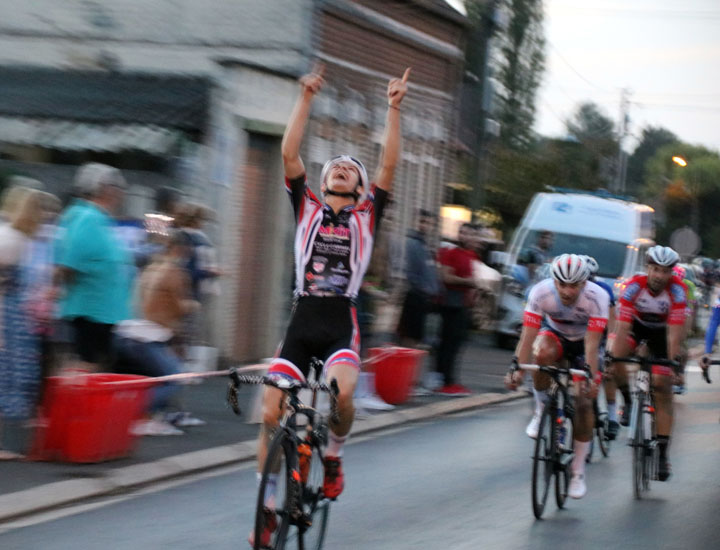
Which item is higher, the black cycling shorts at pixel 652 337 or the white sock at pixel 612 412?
the black cycling shorts at pixel 652 337

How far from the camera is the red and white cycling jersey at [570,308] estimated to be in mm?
9469

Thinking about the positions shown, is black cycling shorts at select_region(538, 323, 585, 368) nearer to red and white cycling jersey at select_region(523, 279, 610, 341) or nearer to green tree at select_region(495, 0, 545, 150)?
red and white cycling jersey at select_region(523, 279, 610, 341)

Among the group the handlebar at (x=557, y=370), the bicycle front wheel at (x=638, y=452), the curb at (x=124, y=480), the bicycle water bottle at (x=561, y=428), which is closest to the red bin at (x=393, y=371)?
the curb at (x=124, y=480)

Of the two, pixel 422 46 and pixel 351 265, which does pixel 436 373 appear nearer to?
pixel 351 265

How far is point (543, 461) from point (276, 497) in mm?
3116

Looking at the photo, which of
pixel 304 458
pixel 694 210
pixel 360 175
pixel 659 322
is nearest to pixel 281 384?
pixel 304 458

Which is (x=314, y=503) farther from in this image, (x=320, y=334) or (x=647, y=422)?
(x=647, y=422)

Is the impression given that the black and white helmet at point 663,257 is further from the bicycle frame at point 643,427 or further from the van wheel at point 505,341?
the van wheel at point 505,341

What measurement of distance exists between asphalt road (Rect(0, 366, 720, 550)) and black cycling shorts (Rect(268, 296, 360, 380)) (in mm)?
1333

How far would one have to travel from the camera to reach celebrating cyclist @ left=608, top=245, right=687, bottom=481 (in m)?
10.4

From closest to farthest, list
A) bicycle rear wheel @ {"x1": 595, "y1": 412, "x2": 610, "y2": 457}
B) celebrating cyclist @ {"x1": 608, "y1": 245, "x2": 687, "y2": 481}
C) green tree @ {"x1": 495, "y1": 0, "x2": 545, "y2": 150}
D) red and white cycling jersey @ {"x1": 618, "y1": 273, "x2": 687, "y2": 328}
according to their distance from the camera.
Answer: celebrating cyclist @ {"x1": 608, "y1": 245, "x2": 687, "y2": 481}, red and white cycling jersey @ {"x1": 618, "y1": 273, "x2": 687, "y2": 328}, bicycle rear wheel @ {"x1": 595, "y1": 412, "x2": 610, "y2": 457}, green tree @ {"x1": 495, "y1": 0, "x2": 545, "y2": 150}

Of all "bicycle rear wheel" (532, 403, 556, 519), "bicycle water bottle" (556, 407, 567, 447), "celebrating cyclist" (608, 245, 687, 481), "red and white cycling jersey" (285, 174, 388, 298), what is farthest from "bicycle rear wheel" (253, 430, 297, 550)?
"celebrating cyclist" (608, 245, 687, 481)

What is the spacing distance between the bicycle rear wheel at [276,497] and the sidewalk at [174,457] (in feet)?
7.08

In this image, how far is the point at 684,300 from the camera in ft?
34.7
